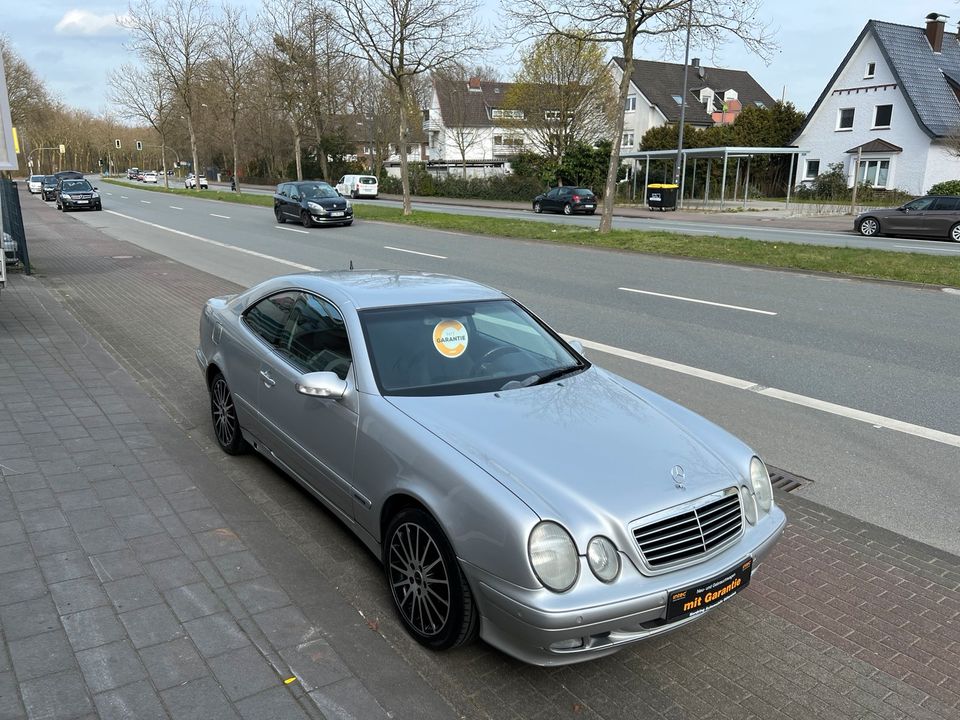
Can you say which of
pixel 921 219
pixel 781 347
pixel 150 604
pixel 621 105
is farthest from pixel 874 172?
pixel 150 604

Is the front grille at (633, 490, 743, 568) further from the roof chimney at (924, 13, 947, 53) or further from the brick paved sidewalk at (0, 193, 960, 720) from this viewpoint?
the roof chimney at (924, 13, 947, 53)

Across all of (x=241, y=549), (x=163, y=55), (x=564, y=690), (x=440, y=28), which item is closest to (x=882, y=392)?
(x=564, y=690)

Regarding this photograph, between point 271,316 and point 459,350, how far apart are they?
1.50 m

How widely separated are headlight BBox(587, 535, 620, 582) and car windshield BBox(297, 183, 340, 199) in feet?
83.6

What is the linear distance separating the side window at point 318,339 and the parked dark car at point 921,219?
24834mm

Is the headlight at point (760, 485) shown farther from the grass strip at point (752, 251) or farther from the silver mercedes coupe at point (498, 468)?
the grass strip at point (752, 251)

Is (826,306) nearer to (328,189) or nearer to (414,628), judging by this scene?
(414,628)

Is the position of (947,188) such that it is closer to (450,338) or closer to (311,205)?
(311,205)

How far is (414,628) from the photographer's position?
3.30 m

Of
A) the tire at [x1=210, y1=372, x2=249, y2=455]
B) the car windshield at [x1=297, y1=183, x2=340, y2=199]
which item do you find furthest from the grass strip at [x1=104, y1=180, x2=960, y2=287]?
the tire at [x1=210, y1=372, x2=249, y2=455]

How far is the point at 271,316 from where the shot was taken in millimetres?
4887

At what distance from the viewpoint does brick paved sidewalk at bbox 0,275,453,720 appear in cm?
287

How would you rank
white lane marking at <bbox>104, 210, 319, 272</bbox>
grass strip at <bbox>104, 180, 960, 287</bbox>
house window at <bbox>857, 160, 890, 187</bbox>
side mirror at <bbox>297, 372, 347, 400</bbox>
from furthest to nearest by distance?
1. house window at <bbox>857, 160, 890, 187</bbox>
2. white lane marking at <bbox>104, 210, 319, 272</bbox>
3. grass strip at <bbox>104, 180, 960, 287</bbox>
4. side mirror at <bbox>297, 372, 347, 400</bbox>

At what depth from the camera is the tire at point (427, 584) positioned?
304 cm
